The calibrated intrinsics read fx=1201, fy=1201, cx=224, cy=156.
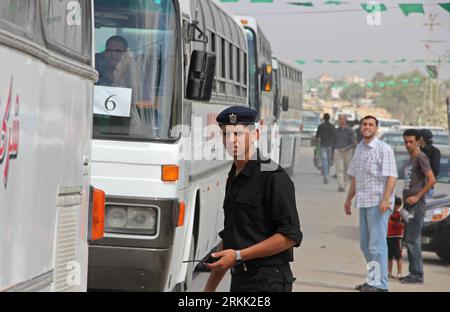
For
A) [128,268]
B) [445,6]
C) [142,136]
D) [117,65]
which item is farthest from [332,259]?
[445,6]

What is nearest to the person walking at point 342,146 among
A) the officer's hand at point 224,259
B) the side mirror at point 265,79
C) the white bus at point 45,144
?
the side mirror at point 265,79

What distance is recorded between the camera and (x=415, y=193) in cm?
1309

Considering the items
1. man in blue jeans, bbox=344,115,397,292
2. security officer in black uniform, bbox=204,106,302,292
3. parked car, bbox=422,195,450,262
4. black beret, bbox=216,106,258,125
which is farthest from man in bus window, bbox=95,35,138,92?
parked car, bbox=422,195,450,262

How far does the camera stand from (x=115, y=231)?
9.88 meters

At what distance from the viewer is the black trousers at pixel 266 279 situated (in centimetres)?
618

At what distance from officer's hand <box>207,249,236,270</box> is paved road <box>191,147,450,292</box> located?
6210 mm

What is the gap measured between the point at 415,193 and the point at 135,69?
429cm

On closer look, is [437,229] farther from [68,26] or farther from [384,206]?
[68,26]

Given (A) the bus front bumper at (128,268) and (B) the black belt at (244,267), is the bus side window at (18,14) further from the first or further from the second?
(A) the bus front bumper at (128,268)

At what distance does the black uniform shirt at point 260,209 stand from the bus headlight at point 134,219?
3687 mm

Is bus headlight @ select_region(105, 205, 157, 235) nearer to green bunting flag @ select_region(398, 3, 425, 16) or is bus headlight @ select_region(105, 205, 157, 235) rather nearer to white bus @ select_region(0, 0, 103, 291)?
white bus @ select_region(0, 0, 103, 291)

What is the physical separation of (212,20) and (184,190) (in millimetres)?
3353

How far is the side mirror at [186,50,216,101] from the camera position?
10.0 meters
